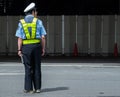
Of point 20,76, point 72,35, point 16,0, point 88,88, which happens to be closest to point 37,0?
point 16,0

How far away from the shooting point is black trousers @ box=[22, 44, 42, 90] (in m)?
11.6

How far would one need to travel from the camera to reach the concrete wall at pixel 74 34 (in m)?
25.2

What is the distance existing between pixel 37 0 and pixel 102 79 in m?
13.5

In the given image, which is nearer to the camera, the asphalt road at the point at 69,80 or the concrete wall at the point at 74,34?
the asphalt road at the point at 69,80

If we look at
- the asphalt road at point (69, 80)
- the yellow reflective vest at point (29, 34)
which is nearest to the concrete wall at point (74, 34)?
the asphalt road at point (69, 80)

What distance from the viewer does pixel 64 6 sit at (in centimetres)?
2773

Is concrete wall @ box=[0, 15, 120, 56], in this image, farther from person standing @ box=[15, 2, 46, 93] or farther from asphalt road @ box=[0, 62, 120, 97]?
person standing @ box=[15, 2, 46, 93]

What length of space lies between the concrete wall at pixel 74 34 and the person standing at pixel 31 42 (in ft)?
43.9

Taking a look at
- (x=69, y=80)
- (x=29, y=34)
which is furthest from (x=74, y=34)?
(x=29, y=34)

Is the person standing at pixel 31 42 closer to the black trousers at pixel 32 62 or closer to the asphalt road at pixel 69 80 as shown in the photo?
the black trousers at pixel 32 62

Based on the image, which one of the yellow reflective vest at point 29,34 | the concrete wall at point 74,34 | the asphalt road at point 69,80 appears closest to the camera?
the yellow reflective vest at point 29,34

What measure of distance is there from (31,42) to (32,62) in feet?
1.54

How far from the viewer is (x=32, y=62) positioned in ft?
38.3

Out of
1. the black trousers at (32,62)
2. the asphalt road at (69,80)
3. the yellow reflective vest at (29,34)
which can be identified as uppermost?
the yellow reflective vest at (29,34)
